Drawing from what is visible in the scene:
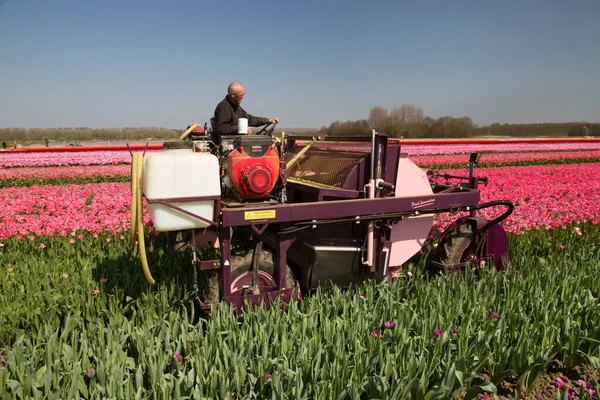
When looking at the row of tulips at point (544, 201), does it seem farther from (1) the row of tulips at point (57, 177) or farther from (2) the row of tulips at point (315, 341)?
(1) the row of tulips at point (57, 177)

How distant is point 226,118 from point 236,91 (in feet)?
1.11

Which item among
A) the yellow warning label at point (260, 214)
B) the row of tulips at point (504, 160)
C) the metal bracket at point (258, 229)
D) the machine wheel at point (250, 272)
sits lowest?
the machine wheel at point (250, 272)

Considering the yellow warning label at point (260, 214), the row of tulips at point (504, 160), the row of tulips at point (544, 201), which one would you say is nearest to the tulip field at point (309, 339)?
the yellow warning label at point (260, 214)

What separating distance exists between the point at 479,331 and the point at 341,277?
1.71 metres

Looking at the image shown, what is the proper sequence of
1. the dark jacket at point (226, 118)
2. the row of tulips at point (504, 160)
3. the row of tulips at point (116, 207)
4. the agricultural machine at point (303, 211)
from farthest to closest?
the row of tulips at point (504, 160), the row of tulips at point (116, 207), the dark jacket at point (226, 118), the agricultural machine at point (303, 211)

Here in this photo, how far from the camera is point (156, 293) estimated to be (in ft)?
15.5

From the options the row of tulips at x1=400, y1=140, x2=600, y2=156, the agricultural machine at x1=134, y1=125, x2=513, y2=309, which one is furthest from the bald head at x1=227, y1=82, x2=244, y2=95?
the row of tulips at x1=400, y1=140, x2=600, y2=156

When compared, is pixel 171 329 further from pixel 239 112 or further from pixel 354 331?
pixel 239 112

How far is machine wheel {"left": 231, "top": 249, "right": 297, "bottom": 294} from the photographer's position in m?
4.16

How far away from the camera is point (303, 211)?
4.05m

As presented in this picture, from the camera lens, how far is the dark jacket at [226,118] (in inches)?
192

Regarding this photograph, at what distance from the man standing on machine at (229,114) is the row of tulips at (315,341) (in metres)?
1.72

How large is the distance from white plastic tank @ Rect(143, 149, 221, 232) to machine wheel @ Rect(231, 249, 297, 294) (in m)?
0.52

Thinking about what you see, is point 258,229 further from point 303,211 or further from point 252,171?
point 252,171
